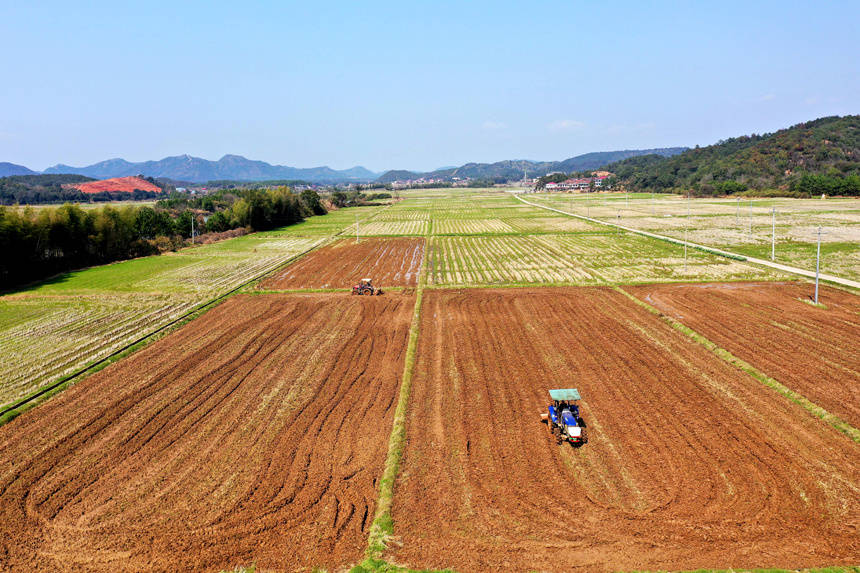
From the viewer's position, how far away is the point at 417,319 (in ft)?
93.4

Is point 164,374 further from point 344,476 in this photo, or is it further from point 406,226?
point 406,226

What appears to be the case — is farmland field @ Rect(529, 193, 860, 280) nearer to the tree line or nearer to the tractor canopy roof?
the tractor canopy roof

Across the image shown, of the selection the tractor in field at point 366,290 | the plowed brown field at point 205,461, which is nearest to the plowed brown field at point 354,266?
the tractor in field at point 366,290

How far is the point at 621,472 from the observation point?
43.2 ft

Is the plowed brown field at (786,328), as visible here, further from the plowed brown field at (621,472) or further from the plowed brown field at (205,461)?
the plowed brown field at (205,461)

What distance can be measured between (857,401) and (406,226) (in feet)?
232

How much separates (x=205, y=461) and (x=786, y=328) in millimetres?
28610

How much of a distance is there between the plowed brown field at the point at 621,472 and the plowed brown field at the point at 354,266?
1959 cm

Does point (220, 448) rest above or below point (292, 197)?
below

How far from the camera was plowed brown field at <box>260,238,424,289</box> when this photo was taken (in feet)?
130

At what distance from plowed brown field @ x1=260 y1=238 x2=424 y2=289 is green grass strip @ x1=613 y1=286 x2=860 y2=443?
20441mm

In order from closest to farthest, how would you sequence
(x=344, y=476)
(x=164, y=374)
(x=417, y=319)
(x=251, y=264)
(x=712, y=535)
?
(x=712, y=535), (x=344, y=476), (x=164, y=374), (x=417, y=319), (x=251, y=264)

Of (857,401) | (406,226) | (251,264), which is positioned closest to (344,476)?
(857,401)

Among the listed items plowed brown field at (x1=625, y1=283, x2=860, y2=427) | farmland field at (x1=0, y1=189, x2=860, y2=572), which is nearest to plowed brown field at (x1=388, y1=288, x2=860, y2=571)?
farmland field at (x1=0, y1=189, x2=860, y2=572)
